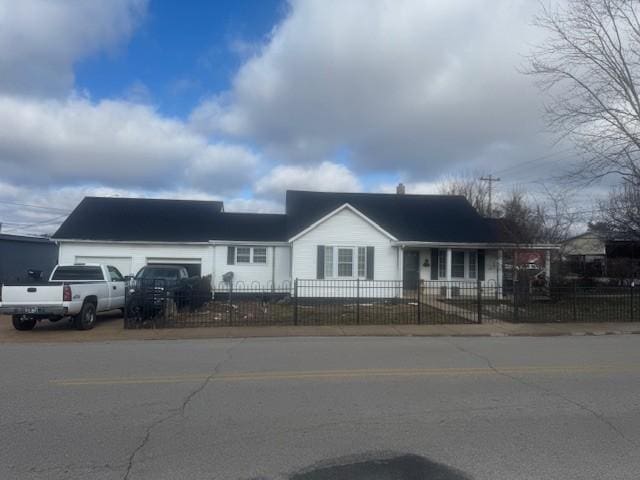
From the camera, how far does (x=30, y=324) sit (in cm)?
1611

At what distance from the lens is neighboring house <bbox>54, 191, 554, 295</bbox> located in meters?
25.9

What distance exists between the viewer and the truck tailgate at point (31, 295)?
14922mm

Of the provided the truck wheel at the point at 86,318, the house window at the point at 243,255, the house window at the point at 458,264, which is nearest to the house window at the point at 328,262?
the house window at the point at 243,255

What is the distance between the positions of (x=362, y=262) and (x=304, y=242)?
9.56 ft

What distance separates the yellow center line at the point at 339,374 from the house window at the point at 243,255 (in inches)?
743

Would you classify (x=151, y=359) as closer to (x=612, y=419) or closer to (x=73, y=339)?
(x=73, y=339)

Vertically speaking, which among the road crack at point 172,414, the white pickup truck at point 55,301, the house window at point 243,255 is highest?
the house window at point 243,255

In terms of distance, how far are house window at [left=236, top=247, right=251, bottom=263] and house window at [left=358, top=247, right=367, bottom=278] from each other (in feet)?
19.3

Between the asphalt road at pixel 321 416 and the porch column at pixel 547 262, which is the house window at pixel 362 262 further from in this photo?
the asphalt road at pixel 321 416

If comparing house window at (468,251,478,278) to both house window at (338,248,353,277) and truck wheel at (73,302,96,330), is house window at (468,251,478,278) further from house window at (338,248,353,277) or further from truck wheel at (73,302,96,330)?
truck wheel at (73,302,96,330)

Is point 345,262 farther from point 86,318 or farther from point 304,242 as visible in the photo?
point 86,318

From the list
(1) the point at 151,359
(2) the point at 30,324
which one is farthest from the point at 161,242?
(1) the point at 151,359

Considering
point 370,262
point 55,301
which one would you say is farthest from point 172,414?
point 370,262

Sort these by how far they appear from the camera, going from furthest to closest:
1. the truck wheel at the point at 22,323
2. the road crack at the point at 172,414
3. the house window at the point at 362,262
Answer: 1. the house window at the point at 362,262
2. the truck wheel at the point at 22,323
3. the road crack at the point at 172,414
